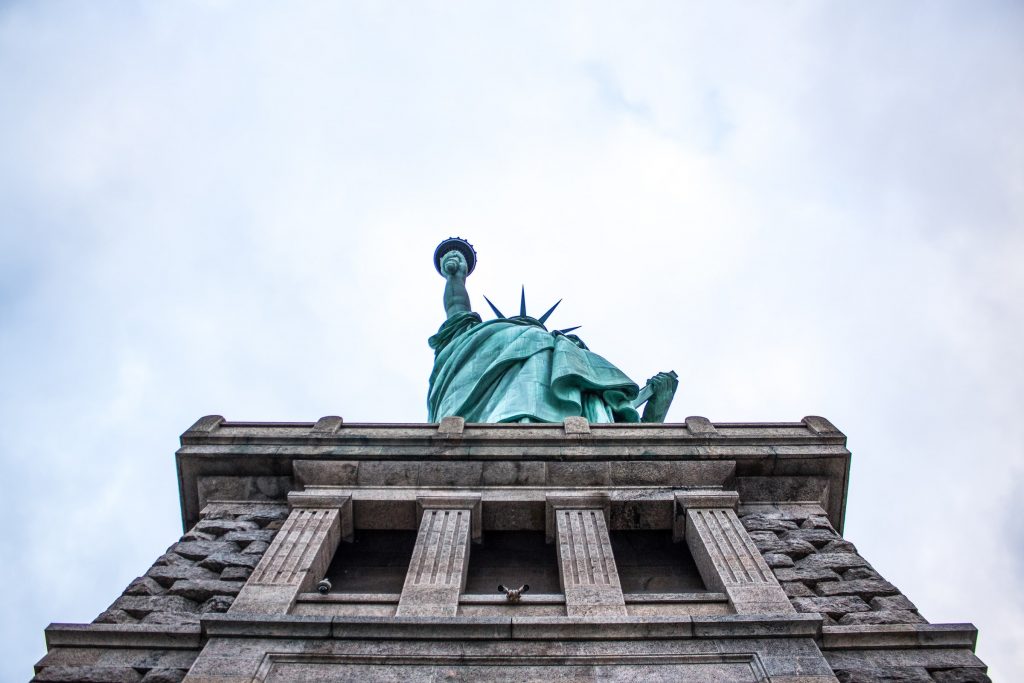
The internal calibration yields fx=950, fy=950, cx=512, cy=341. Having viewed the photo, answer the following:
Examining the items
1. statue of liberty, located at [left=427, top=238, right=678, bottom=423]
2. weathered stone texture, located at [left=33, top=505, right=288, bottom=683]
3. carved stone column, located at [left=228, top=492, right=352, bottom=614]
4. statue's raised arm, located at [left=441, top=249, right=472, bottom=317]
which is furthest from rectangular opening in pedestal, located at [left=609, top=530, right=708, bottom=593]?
statue's raised arm, located at [left=441, top=249, right=472, bottom=317]

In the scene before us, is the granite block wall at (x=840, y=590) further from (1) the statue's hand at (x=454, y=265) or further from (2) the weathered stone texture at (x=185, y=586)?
(1) the statue's hand at (x=454, y=265)

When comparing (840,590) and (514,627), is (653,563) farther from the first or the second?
(514,627)

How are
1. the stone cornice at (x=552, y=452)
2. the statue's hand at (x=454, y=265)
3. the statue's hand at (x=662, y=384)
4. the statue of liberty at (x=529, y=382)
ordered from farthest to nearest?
1. the statue's hand at (x=454, y=265)
2. the statue's hand at (x=662, y=384)
3. the statue of liberty at (x=529, y=382)
4. the stone cornice at (x=552, y=452)

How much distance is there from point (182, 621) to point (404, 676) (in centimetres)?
229

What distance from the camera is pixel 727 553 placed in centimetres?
949

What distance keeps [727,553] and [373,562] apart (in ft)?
12.2

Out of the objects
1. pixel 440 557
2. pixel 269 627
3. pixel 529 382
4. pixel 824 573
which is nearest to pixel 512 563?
pixel 440 557

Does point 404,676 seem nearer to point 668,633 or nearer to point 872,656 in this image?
point 668,633

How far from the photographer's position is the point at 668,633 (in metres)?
8.05

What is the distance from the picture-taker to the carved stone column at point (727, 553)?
863 cm

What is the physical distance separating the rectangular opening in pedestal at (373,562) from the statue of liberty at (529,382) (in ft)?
18.9

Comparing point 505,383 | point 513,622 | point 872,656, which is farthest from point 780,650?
point 505,383

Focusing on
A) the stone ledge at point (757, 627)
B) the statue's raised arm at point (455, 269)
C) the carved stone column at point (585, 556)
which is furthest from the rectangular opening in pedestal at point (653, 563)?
the statue's raised arm at point (455, 269)

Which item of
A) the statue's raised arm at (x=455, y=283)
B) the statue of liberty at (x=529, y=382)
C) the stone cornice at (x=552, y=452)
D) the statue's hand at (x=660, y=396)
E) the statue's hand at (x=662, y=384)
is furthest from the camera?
the statue's raised arm at (x=455, y=283)
